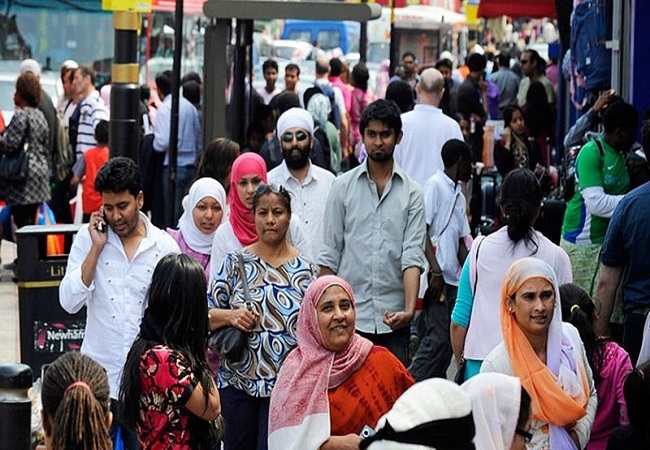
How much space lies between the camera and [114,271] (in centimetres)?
764

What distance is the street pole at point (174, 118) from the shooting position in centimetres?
1405

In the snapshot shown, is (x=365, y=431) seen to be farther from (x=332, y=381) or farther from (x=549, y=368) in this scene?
(x=549, y=368)

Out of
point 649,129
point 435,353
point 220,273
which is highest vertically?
point 649,129

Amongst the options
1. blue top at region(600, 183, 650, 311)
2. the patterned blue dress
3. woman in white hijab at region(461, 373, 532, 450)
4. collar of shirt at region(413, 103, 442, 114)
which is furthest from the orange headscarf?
collar of shirt at region(413, 103, 442, 114)

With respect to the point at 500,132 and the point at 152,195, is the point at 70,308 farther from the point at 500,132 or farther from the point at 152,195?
the point at 500,132

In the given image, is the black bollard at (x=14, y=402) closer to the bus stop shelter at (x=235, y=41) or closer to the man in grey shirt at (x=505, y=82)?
the bus stop shelter at (x=235, y=41)

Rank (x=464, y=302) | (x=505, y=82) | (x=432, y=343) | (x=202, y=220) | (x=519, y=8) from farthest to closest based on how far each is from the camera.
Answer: (x=505, y=82) → (x=519, y=8) → (x=432, y=343) → (x=202, y=220) → (x=464, y=302)

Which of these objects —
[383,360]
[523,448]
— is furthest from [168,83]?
[523,448]

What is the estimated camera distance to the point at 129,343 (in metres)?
7.55

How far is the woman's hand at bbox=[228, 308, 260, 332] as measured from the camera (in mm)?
7512

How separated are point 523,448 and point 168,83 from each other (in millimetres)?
13144

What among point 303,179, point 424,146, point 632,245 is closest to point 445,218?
point 303,179

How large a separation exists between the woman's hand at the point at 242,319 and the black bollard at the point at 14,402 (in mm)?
1803

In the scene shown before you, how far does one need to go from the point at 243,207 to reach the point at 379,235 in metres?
0.74
